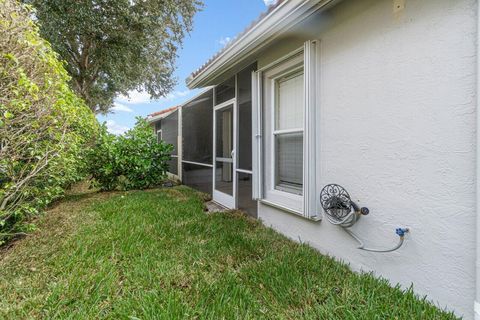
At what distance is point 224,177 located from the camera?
213 inches

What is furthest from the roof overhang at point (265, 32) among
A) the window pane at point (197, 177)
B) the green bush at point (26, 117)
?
the window pane at point (197, 177)

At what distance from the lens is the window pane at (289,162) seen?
3301 mm

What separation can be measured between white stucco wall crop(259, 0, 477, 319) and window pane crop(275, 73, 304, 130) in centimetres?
52

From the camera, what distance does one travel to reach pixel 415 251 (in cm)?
199

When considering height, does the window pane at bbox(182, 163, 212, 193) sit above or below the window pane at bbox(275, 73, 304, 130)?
below

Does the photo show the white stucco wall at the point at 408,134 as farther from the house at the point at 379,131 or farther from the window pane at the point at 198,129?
the window pane at the point at 198,129

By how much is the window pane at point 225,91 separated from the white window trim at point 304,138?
113 cm

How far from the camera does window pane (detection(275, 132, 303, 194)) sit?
330 centimetres

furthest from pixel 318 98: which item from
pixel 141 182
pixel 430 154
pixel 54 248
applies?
pixel 141 182

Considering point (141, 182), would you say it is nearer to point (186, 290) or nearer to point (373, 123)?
point (186, 290)

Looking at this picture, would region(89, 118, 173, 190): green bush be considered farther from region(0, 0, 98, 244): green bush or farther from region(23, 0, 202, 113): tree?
region(0, 0, 98, 244): green bush

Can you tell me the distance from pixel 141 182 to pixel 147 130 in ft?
6.01

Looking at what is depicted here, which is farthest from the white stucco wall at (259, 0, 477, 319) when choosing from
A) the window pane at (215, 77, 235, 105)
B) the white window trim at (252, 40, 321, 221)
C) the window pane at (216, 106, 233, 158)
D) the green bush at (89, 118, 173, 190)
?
the green bush at (89, 118, 173, 190)

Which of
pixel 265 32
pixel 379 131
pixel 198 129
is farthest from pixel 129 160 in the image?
pixel 379 131
